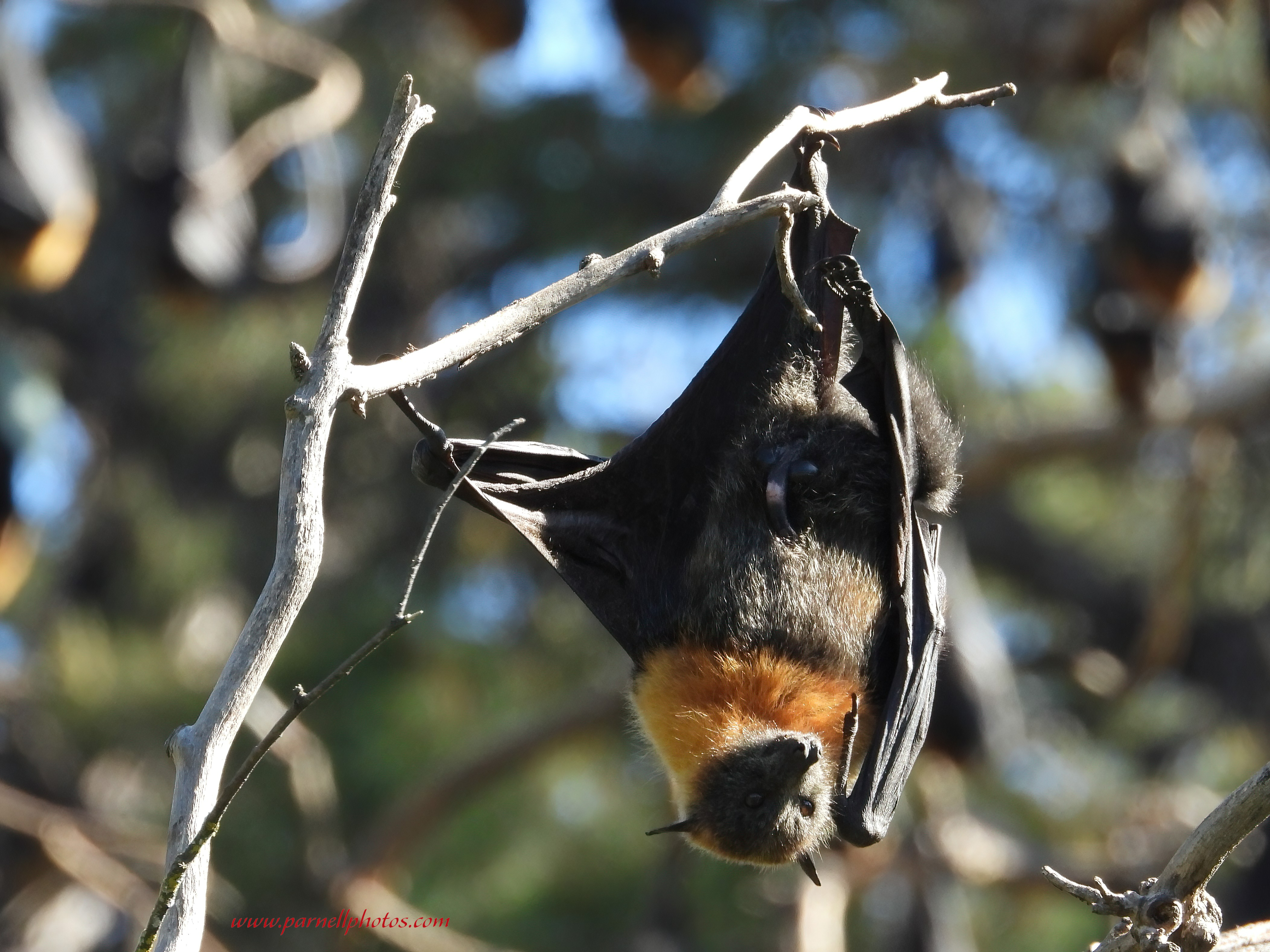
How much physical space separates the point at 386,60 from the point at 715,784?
909cm

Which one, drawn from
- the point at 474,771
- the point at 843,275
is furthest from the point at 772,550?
the point at 474,771

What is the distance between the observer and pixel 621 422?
856cm

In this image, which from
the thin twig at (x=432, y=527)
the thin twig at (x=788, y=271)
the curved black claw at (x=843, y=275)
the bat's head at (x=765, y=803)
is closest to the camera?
the thin twig at (x=432, y=527)

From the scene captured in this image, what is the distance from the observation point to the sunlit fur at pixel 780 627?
310cm

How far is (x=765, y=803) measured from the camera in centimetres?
306

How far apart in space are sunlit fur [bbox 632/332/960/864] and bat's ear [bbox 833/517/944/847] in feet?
0.29

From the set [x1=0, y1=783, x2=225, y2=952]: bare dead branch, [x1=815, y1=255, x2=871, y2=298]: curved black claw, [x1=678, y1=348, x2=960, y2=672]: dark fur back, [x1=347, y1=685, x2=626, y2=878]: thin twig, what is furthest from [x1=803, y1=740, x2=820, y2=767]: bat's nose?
[x1=347, y1=685, x2=626, y2=878]: thin twig

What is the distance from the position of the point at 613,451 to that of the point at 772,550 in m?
5.68

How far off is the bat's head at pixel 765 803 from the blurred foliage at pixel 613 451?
3.58 m

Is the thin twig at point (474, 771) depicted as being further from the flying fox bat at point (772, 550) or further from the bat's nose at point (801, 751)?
the bat's nose at point (801, 751)

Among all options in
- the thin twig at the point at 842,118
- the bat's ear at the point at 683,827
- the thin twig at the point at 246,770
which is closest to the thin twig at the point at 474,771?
the bat's ear at the point at 683,827

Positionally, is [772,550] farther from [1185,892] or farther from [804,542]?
[1185,892]

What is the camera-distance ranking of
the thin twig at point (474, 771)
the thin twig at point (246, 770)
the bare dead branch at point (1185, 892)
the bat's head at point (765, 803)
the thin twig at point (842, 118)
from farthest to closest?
the thin twig at point (474, 771) < the bat's head at point (765, 803) < the thin twig at point (842, 118) < the bare dead branch at point (1185, 892) < the thin twig at point (246, 770)

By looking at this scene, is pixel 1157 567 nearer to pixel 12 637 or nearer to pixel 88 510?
pixel 88 510
